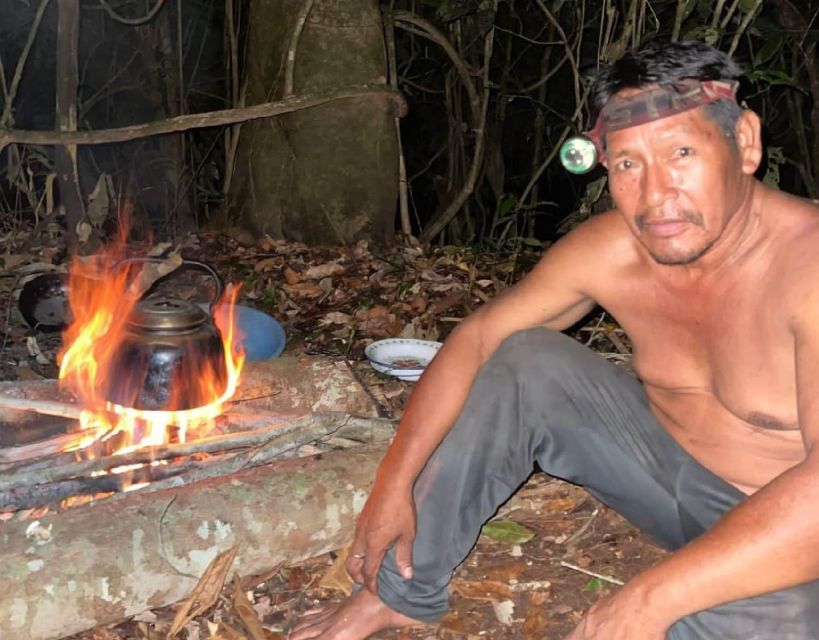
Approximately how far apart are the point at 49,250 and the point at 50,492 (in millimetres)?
3890

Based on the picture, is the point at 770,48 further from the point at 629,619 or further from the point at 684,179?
the point at 629,619

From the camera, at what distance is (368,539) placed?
8.70 ft

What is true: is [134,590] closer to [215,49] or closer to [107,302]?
[107,302]

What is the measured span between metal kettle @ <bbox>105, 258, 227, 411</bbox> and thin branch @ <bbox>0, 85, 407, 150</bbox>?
2363 mm

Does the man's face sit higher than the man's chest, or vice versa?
the man's face

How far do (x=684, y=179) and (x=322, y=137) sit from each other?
4.34 metres

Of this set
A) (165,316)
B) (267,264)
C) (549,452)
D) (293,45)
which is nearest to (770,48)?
(293,45)

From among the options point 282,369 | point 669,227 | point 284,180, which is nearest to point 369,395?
point 282,369

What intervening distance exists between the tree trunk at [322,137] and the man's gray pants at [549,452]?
12.9 ft

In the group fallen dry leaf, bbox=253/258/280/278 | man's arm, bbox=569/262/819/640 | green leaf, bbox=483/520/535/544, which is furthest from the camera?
fallen dry leaf, bbox=253/258/280/278

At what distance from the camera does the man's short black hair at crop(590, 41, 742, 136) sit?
227cm

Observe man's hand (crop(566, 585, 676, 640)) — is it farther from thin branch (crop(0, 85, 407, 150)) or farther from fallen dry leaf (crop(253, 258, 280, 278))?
fallen dry leaf (crop(253, 258, 280, 278))

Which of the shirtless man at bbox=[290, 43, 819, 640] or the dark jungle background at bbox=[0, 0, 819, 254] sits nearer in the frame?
the shirtless man at bbox=[290, 43, 819, 640]

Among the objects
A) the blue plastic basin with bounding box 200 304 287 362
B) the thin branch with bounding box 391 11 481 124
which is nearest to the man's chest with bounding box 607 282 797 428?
the blue plastic basin with bounding box 200 304 287 362
